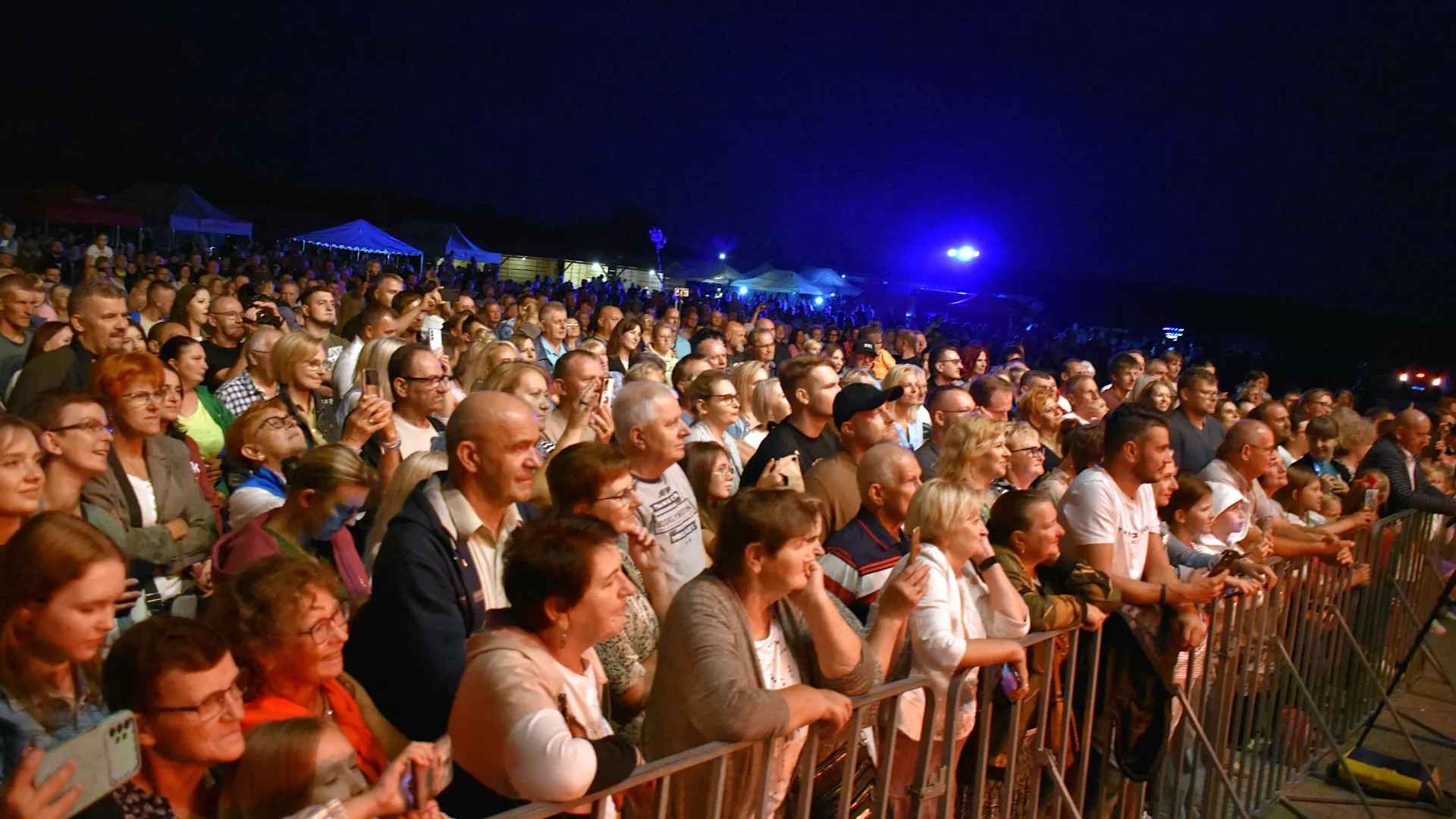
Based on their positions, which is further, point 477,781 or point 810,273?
point 810,273

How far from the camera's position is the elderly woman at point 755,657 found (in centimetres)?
255

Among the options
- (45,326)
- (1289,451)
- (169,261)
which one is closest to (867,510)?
(45,326)

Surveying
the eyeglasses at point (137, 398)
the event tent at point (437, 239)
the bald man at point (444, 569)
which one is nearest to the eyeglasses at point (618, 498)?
the bald man at point (444, 569)

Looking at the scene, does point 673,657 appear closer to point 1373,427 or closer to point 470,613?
point 470,613

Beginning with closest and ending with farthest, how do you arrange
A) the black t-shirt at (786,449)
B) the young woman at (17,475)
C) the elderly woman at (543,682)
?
the elderly woman at (543,682) < the young woman at (17,475) < the black t-shirt at (786,449)

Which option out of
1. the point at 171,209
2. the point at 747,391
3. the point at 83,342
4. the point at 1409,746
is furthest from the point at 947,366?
the point at 171,209

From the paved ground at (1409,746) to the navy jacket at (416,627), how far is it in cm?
490

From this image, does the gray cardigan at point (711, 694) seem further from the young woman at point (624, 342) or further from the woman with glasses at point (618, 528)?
the young woman at point (624, 342)

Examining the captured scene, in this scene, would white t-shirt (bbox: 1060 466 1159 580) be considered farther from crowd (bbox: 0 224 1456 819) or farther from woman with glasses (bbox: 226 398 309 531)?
woman with glasses (bbox: 226 398 309 531)

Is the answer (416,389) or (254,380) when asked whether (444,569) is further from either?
(254,380)

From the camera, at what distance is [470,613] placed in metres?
2.86

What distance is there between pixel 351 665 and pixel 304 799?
0.77 metres

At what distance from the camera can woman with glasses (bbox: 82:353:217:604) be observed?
3.82 meters

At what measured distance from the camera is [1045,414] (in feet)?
22.2
